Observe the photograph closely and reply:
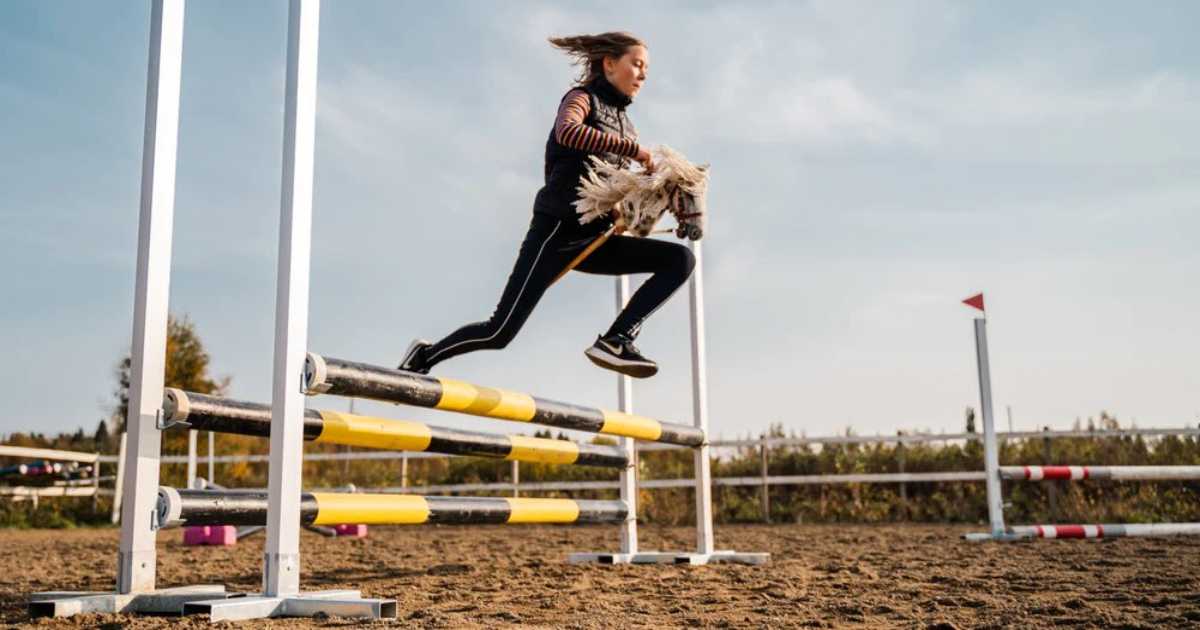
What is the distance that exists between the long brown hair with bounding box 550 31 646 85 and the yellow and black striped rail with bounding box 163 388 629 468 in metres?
1.45

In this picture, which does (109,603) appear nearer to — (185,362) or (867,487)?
(867,487)

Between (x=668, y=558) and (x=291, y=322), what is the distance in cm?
294

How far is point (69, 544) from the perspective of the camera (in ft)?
28.0

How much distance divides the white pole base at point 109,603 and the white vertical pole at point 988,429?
5.56 meters

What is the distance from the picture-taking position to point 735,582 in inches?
166

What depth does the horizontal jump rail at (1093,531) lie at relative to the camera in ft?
22.0

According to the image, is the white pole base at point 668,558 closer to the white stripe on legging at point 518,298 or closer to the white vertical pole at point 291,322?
the white stripe on legging at point 518,298

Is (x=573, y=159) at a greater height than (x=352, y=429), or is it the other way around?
(x=573, y=159)

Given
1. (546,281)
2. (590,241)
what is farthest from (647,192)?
(546,281)

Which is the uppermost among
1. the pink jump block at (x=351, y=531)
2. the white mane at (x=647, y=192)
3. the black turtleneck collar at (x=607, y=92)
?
the black turtleneck collar at (x=607, y=92)

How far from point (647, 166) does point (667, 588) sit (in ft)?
5.34

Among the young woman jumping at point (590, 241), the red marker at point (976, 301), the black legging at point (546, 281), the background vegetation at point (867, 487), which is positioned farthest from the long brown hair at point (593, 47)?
the background vegetation at point (867, 487)

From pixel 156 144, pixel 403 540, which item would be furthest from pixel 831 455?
pixel 156 144

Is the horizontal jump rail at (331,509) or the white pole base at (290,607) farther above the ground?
the horizontal jump rail at (331,509)
